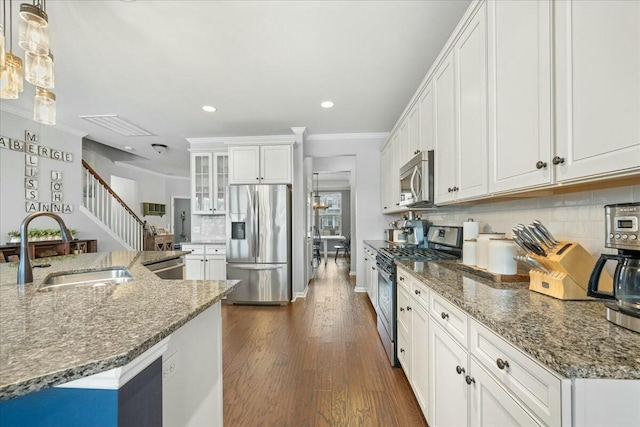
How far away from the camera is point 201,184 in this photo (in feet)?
15.7

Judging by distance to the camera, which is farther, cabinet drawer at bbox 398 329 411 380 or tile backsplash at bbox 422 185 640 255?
cabinet drawer at bbox 398 329 411 380

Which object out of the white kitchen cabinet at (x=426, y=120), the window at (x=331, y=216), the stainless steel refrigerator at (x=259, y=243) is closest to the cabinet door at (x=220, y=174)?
the stainless steel refrigerator at (x=259, y=243)

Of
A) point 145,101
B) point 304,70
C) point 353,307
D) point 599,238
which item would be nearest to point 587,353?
point 599,238

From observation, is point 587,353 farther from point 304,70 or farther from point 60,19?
point 60,19

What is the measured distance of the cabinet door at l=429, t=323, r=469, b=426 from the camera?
1.15 meters

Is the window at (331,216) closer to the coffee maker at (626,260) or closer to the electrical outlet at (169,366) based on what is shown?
the electrical outlet at (169,366)

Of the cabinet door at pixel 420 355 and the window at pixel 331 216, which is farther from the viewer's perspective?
the window at pixel 331 216

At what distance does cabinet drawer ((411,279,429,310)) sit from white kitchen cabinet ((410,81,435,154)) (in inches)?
45.2

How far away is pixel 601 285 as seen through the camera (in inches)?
42.0

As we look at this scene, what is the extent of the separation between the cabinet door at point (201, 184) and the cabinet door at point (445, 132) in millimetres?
3825

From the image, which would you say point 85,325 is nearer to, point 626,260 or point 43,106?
point 626,260

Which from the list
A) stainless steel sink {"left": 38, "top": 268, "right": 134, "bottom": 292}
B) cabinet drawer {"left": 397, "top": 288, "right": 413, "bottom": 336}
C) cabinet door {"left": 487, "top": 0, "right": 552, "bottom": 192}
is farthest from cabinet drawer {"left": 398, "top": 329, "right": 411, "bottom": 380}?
stainless steel sink {"left": 38, "top": 268, "right": 134, "bottom": 292}

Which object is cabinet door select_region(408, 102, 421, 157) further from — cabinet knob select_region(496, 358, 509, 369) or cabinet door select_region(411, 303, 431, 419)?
cabinet knob select_region(496, 358, 509, 369)

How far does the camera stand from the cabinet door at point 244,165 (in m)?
4.28
